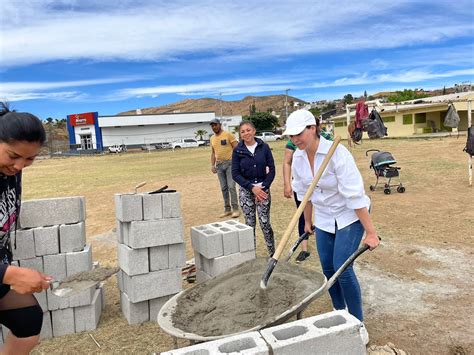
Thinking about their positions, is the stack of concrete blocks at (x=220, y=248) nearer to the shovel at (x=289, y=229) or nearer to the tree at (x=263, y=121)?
the shovel at (x=289, y=229)

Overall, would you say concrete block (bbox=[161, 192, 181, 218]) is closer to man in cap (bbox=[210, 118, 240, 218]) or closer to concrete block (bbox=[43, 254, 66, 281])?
concrete block (bbox=[43, 254, 66, 281])

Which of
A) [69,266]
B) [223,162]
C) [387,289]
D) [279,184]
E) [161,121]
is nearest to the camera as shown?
[69,266]

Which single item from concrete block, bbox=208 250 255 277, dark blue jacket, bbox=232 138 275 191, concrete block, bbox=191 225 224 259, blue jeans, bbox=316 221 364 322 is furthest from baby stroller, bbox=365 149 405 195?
blue jeans, bbox=316 221 364 322

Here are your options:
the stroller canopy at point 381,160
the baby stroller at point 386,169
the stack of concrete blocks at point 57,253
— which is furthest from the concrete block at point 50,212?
the stroller canopy at point 381,160

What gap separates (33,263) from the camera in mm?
3633

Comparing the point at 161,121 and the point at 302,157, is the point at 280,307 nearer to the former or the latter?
the point at 302,157

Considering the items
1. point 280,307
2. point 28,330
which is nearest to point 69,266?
point 28,330

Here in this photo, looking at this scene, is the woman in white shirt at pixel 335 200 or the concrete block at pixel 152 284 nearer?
the woman in white shirt at pixel 335 200

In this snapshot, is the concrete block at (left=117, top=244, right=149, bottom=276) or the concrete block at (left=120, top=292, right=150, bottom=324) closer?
the concrete block at (left=117, top=244, right=149, bottom=276)

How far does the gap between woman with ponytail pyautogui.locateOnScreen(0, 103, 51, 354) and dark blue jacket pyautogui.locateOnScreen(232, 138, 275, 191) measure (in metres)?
3.03

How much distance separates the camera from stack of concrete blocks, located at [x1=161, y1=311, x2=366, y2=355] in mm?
2086

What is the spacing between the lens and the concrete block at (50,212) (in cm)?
367

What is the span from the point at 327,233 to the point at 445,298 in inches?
69.0

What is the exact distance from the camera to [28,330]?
231 cm
